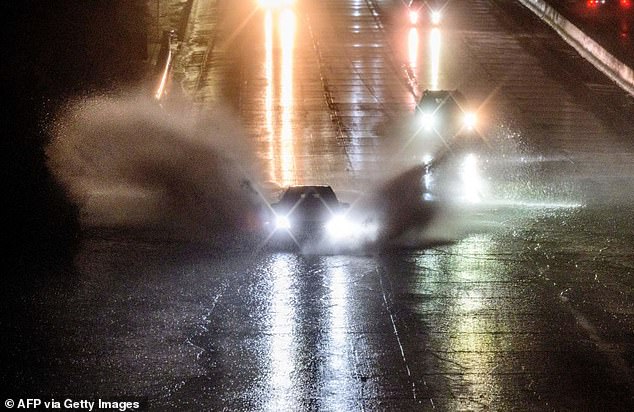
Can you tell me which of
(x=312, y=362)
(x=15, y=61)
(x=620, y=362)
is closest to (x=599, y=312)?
(x=620, y=362)

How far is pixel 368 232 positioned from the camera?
14.9m

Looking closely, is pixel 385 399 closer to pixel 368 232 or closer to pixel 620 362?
pixel 620 362

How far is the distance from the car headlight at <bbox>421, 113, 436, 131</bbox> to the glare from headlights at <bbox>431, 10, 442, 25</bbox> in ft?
38.1

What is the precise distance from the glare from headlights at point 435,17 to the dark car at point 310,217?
19.1 m

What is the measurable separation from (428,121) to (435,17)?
12.5m

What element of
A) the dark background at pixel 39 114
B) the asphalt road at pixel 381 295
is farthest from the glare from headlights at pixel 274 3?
the asphalt road at pixel 381 295

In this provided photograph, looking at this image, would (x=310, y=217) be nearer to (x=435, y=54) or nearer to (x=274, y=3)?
(x=435, y=54)

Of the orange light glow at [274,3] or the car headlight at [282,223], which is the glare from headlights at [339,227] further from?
the orange light glow at [274,3]

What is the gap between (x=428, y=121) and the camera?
875 inches

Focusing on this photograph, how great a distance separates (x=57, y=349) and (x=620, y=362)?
5921mm

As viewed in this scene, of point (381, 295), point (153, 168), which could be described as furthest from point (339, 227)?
point (153, 168)

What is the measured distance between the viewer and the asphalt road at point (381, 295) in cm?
898

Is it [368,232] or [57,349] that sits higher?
[57,349]

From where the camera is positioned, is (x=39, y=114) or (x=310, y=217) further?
(x=39, y=114)
